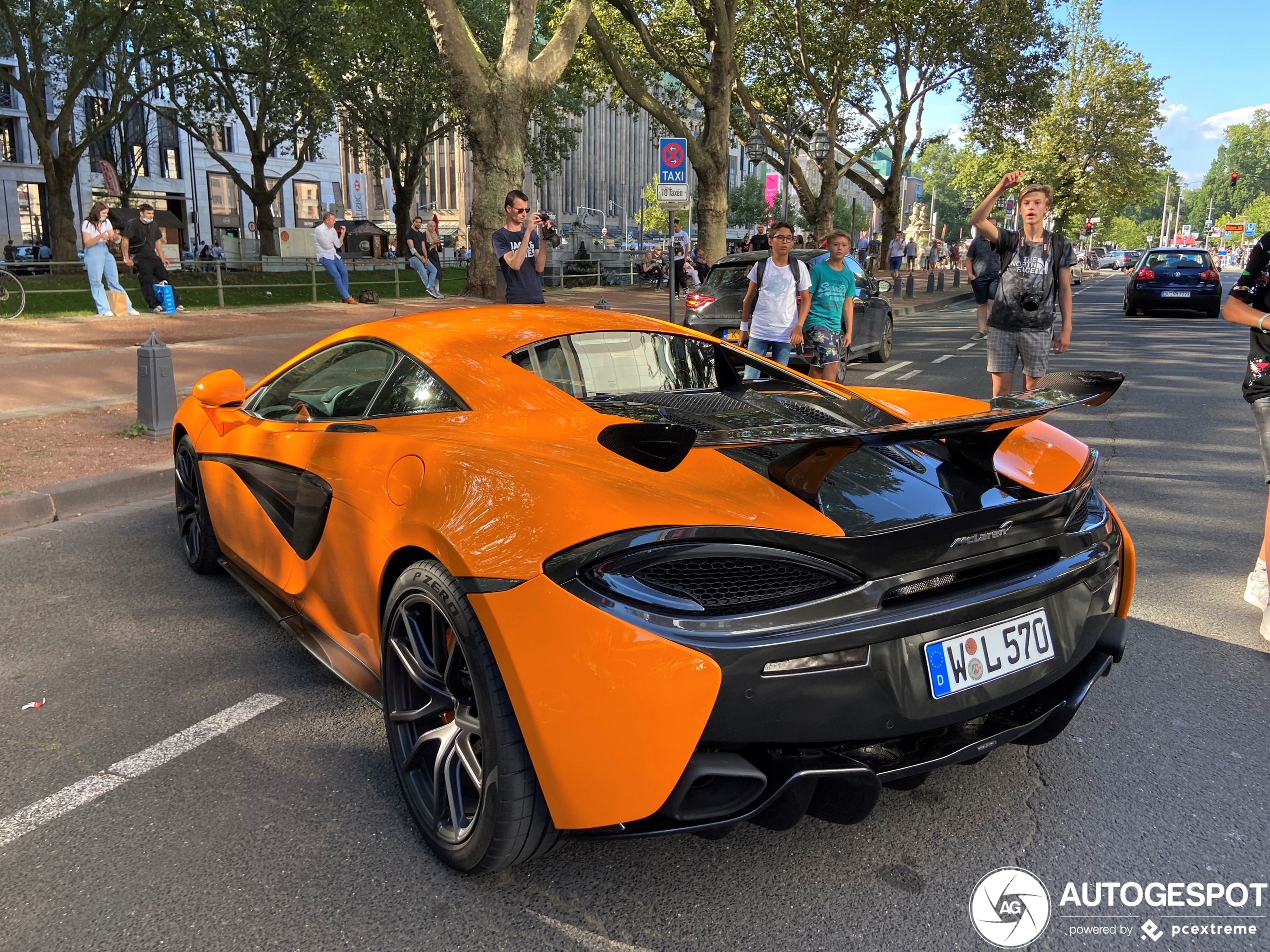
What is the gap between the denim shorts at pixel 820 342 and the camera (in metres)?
8.30

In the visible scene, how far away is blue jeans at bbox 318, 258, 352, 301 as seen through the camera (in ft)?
61.0

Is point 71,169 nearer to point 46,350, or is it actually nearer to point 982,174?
point 46,350

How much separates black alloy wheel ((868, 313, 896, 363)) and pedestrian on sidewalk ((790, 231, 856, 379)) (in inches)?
202

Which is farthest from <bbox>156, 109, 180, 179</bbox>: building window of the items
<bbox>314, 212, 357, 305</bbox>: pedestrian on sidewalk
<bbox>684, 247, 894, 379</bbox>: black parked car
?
<bbox>684, 247, 894, 379</bbox>: black parked car

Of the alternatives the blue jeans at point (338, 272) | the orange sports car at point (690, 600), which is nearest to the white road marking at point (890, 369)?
the orange sports car at point (690, 600)

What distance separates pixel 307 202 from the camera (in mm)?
68125

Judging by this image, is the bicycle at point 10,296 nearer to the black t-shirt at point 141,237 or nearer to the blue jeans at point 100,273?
the blue jeans at point 100,273

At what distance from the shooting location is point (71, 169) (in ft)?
95.8

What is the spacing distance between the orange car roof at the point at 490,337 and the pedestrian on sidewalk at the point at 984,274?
3461 mm

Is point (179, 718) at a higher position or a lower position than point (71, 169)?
lower

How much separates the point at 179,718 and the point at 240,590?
4.14 feet

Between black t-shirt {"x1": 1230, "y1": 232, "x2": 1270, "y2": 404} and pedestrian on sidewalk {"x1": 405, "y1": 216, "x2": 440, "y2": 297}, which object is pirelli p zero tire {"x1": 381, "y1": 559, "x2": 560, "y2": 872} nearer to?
black t-shirt {"x1": 1230, "y1": 232, "x2": 1270, "y2": 404}

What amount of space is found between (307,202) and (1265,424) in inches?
2841

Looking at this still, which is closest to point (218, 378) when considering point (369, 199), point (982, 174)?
point (982, 174)
